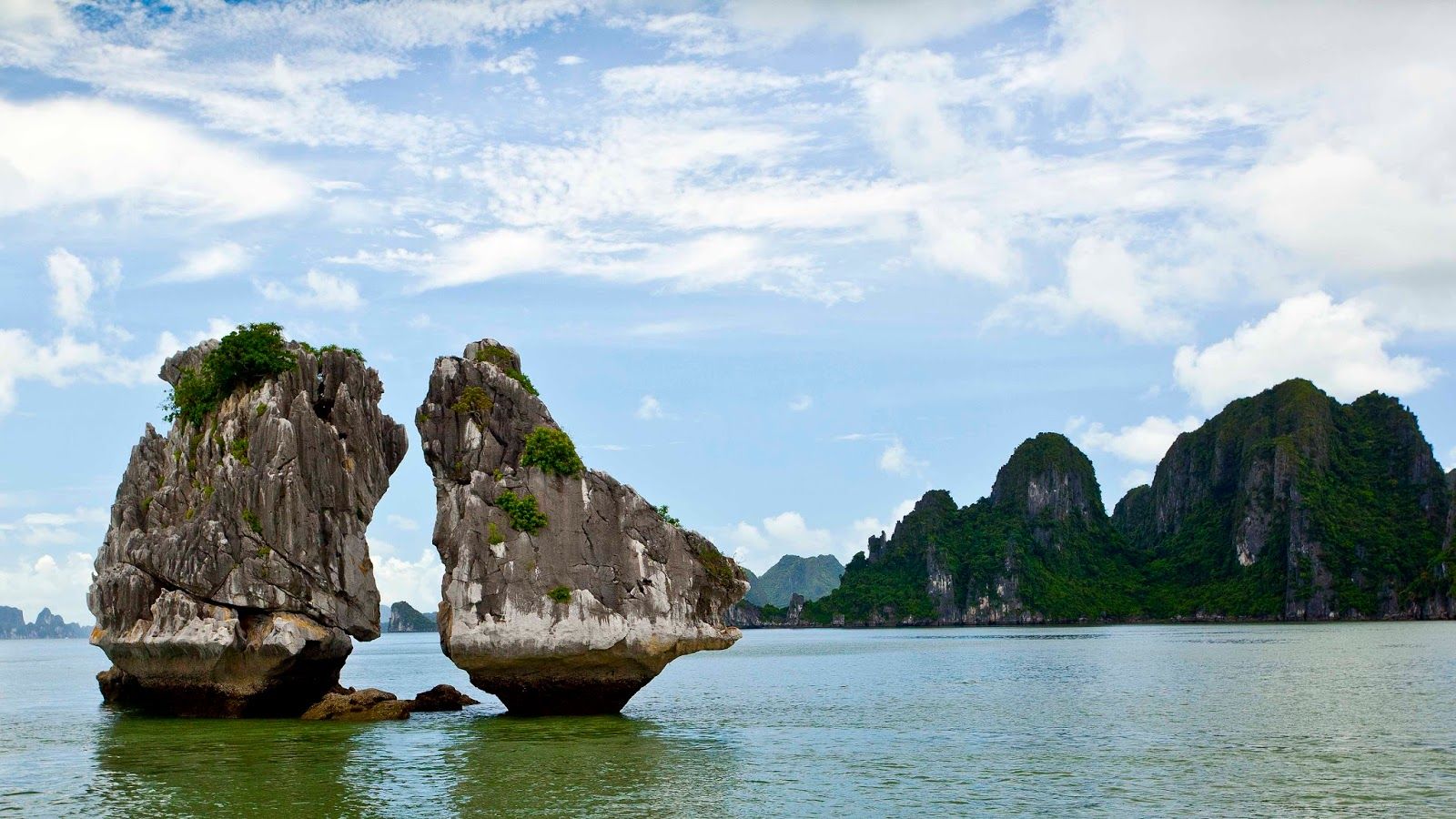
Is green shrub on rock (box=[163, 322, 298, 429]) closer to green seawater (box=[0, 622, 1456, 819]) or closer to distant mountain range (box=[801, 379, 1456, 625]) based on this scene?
green seawater (box=[0, 622, 1456, 819])

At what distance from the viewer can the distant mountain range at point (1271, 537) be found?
6097 inches

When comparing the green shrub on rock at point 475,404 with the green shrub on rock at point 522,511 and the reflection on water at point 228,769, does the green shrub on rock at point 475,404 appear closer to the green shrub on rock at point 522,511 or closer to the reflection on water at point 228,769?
the green shrub on rock at point 522,511

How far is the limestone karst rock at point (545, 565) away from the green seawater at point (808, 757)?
1.73 m

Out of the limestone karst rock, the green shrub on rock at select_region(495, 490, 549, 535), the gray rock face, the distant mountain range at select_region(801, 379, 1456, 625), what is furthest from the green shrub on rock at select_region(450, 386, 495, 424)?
the distant mountain range at select_region(801, 379, 1456, 625)

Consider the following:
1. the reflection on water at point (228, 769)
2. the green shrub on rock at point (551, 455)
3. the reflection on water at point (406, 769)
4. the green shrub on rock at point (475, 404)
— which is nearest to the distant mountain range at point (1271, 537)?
the green shrub on rock at point (551, 455)

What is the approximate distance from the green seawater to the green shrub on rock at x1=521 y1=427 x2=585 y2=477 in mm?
6592

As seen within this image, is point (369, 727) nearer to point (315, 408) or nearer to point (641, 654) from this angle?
point (641, 654)

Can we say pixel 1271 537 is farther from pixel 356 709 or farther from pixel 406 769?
pixel 406 769

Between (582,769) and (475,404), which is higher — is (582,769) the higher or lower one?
the lower one

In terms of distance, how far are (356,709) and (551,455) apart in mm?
9111

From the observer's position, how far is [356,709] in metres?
33.6

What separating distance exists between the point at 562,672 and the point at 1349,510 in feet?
523

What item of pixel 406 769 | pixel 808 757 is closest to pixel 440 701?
pixel 406 769

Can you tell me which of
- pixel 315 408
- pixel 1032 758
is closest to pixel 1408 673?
pixel 1032 758
